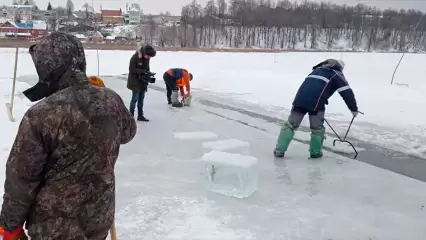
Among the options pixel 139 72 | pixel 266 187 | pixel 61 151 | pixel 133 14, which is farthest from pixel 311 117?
pixel 133 14

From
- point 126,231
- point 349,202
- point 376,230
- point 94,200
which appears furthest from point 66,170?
point 349,202

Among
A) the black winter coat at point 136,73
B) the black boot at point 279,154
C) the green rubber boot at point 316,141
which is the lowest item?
the black boot at point 279,154

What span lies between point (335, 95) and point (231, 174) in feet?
28.8

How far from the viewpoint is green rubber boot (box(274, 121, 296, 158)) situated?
6.02 m

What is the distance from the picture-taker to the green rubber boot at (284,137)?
6.02 meters

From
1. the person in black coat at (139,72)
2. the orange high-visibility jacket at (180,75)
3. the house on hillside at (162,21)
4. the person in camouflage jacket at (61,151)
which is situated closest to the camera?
the person in camouflage jacket at (61,151)

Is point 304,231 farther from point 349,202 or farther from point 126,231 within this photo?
point 126,231

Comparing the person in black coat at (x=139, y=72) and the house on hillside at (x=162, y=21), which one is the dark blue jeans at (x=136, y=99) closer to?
the person in black coat at (x=139, y=72)

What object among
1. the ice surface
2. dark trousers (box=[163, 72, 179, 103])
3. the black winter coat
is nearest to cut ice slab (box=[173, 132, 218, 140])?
the ice surface

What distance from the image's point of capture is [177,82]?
Result: 10.1m

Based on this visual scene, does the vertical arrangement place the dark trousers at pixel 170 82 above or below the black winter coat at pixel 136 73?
below

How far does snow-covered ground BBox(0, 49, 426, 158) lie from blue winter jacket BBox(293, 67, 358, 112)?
5.88ft

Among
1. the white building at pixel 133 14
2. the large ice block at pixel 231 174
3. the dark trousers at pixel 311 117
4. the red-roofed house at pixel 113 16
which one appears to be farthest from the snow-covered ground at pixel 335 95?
the white building at pixel 133 14

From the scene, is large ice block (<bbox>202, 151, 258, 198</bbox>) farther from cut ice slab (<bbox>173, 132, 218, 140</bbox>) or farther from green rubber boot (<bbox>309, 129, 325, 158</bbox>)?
cut ice slab (<bbox>173, 132, 218, 140</bbox>)
